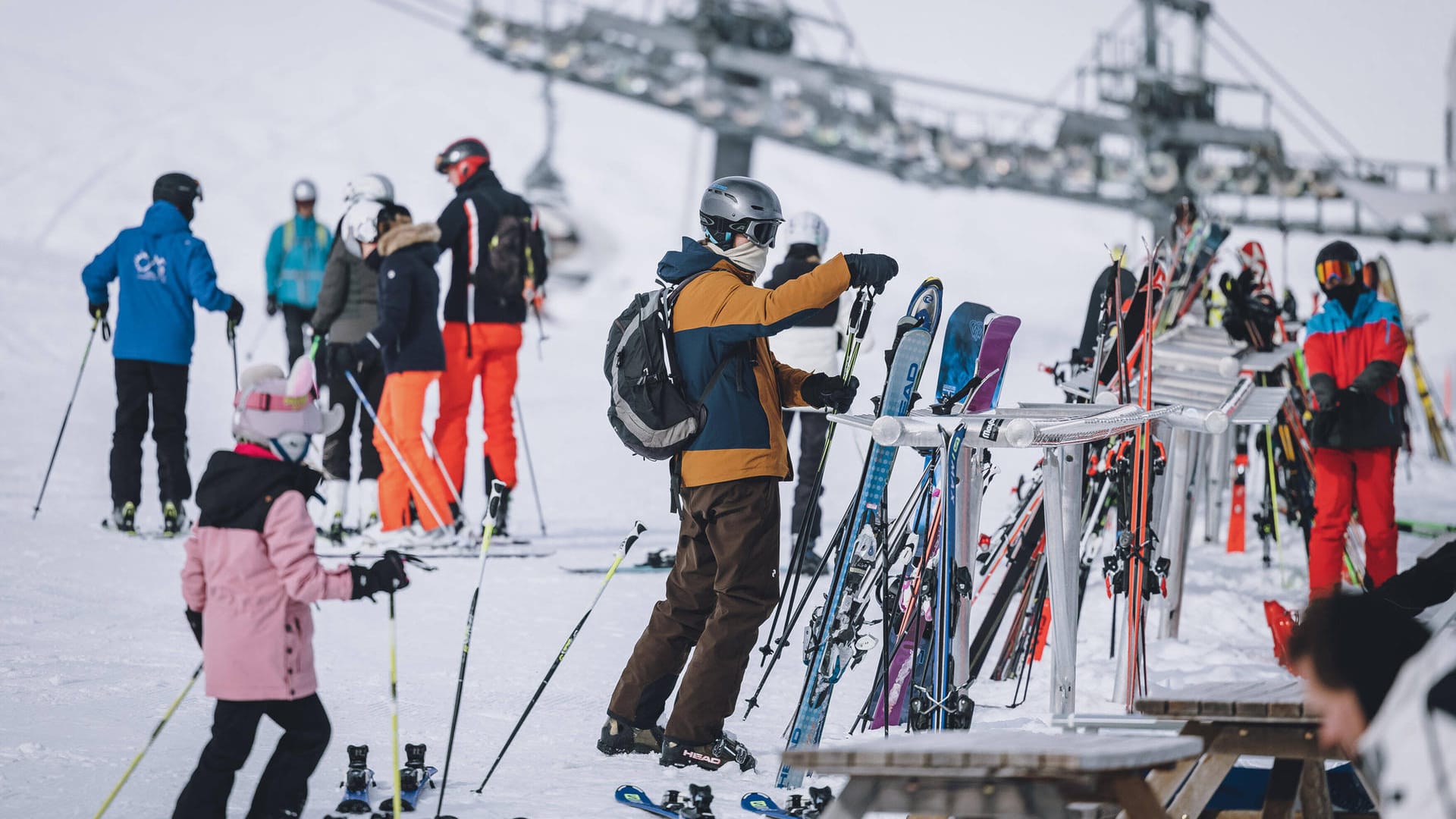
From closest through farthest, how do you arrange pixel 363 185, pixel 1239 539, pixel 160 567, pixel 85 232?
pixel 160 567 < pixel 363 185 < pixel 1239 539 < pixel 85 232

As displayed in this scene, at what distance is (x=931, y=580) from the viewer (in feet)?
13.5

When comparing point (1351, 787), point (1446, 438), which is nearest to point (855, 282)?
point (1351, 787)

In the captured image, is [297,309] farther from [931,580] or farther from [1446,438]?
[1446,438]

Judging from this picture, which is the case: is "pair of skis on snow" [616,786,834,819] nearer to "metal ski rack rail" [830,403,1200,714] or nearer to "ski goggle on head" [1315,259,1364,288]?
"metal ski rack rail" [830,403,1200,714]

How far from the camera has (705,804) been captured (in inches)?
137

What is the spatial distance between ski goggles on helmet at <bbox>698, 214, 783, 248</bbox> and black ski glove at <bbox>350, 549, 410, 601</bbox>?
1480 mm

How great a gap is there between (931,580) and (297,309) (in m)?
5.73

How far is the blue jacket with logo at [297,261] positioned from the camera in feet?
28.1

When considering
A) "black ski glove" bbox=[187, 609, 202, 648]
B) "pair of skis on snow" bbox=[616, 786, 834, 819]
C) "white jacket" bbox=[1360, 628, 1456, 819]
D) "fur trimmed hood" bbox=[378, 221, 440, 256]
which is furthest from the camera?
"fur trimmed hood" bbox=[378, 221, 440, 256]

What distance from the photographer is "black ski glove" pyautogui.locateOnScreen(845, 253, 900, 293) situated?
3713mm

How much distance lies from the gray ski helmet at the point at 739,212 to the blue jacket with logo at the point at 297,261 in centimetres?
506

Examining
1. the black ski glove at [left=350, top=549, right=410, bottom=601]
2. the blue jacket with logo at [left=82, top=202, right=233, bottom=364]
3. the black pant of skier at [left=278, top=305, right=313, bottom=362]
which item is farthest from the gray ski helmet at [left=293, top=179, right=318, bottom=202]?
the black ski glove at [left=350, top=549, right=410, bottom=601]

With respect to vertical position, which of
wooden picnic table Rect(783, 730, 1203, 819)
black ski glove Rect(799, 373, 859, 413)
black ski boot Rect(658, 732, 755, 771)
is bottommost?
black ski boot Rect(658, 732, 755, 771)

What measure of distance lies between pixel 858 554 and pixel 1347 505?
3.34 m
